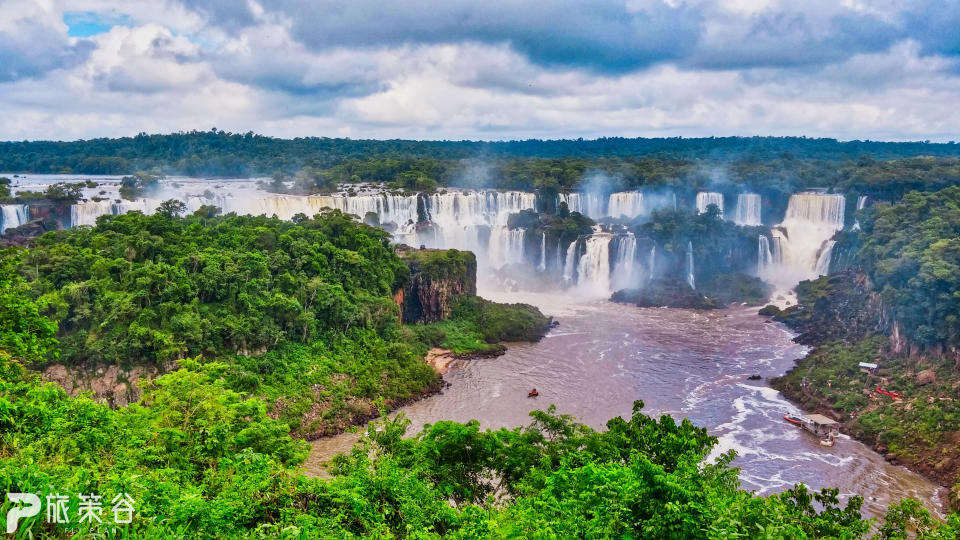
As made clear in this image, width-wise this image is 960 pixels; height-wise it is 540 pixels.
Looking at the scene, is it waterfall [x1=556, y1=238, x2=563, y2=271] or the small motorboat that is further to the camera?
waterfall [x1=556, y1=238, x2=563, y2=271]

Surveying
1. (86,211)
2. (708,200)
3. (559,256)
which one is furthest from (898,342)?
(86,211)

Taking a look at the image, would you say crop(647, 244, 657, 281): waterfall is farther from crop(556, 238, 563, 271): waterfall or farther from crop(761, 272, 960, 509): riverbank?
crop(761, 272, 960, 509): riverbank

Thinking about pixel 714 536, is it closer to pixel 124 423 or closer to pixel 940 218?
pixel 124 423

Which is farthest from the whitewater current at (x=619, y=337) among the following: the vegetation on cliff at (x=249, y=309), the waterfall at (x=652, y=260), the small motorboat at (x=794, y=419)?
the vegetation on cliff at (x=249, y=309)

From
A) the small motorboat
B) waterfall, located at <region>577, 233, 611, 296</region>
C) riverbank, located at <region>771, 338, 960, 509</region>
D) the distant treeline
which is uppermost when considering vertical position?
the distant treeline

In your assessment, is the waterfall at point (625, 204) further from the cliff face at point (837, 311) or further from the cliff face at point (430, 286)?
the cliff face at point (430, 286)

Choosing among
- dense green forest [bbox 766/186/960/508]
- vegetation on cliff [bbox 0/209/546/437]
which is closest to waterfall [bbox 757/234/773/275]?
dense green forest [bbox 766/186/960/508]

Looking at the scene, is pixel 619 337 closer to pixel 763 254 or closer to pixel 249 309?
pixel 249 309

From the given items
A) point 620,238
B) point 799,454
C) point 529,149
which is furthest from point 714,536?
point 529,149
